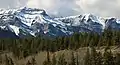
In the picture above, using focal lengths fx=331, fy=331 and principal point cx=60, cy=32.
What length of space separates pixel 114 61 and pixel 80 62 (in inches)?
1242

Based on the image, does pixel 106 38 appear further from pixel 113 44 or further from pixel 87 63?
pixel 87 63

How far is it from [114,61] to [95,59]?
7159mm

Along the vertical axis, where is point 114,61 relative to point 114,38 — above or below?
below

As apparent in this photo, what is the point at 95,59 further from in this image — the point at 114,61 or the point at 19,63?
the point at 19,63

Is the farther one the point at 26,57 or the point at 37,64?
the point at 26,57

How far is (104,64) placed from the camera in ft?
388

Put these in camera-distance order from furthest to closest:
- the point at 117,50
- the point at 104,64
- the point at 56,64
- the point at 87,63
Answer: the point at 117,50 < the point at 56,64 < the point at 87,63 < the point at 104,64

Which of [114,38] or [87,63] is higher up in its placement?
[114,38]

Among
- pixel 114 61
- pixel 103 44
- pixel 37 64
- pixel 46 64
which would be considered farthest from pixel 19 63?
pixel 114 61

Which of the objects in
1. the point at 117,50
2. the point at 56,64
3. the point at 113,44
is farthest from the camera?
the point at 113,44

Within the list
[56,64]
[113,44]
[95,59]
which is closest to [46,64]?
[56,64]

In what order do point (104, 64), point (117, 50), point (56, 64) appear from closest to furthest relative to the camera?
1. point (104, 64)
2. point (56, 64)
3. point (117, 50)

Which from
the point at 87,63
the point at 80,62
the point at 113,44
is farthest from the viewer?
the point at 113,44

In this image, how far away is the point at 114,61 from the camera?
124 metres
